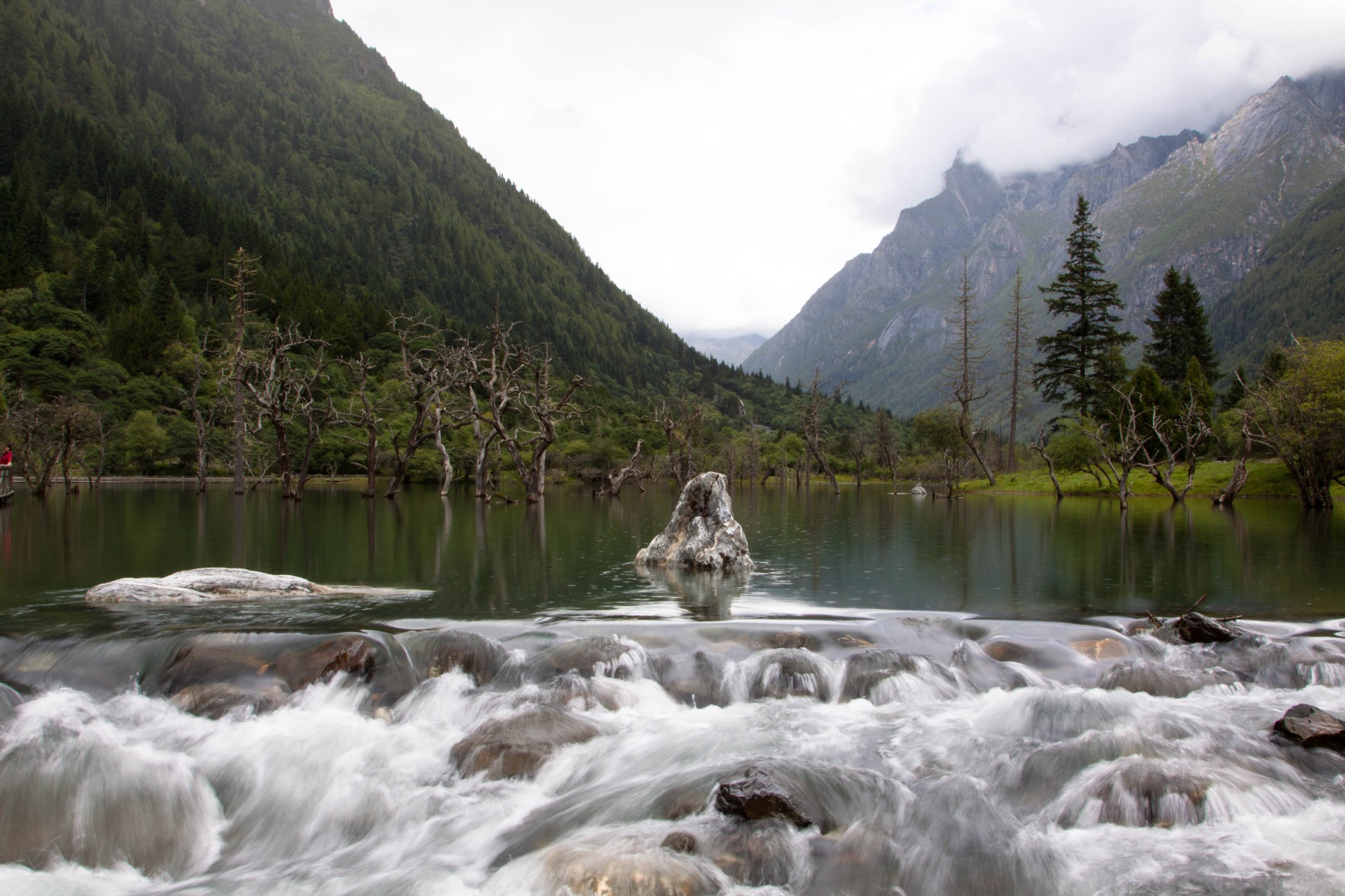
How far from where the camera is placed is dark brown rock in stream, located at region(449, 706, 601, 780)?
817 cm

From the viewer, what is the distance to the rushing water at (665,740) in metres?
6.45

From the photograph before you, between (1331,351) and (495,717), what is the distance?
49.0m

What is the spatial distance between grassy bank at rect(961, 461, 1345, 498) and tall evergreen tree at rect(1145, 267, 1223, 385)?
13.6 m

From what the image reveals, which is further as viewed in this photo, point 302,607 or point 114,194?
point 114,194

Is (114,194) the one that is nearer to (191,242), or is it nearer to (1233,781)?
(191,242)

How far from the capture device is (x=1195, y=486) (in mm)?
49719

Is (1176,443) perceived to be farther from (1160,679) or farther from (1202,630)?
(1160,679)

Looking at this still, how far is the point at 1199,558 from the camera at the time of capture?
19844mm

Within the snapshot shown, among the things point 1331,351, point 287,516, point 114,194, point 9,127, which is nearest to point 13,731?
point 287,516

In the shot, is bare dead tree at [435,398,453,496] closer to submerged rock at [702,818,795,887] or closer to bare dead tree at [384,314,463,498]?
bare dead tree at [384,314,463,498]

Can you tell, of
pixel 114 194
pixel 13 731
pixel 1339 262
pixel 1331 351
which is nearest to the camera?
pixel 13 731

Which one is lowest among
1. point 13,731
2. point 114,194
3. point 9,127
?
point 13,731

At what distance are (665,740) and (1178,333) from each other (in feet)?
249

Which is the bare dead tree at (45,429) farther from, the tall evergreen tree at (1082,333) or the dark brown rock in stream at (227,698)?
the tall evergreen tree at (1082,333)
